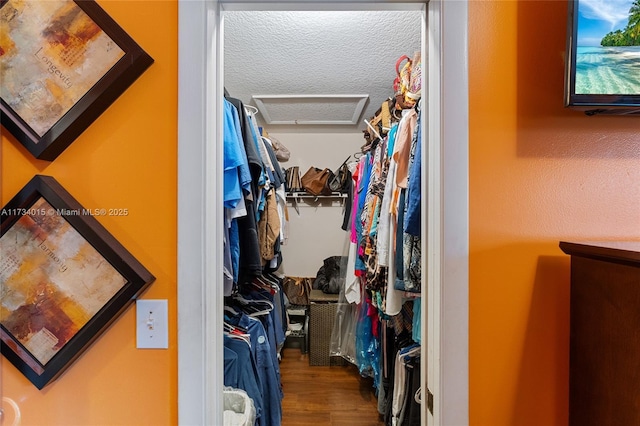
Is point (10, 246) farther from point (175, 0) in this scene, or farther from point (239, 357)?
point (239, 357)

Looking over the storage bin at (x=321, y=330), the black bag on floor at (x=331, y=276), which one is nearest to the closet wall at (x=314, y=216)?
the black bag on floor at (x=331, y=276)

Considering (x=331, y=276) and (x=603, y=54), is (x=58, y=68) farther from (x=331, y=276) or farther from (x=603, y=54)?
(x=331, y=276)

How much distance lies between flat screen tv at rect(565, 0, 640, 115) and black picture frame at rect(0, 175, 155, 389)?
1140 millimetres

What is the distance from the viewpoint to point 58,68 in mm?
771

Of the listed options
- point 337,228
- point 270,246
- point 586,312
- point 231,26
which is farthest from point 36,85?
point 337,228

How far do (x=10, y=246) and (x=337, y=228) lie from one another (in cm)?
289

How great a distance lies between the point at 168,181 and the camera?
80 centimetres

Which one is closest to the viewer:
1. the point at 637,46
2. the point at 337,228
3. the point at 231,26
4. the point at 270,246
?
the point at 637,46

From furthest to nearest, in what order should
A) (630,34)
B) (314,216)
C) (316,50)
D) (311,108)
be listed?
(314,216) < (311,108) < (316,50) < (630,34)

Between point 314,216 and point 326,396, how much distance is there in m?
1.75

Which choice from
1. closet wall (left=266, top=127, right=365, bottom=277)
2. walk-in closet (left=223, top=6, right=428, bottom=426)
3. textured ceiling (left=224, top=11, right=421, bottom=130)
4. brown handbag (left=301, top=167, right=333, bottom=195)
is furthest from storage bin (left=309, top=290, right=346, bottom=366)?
textured ceiling (left=224, top=11, right=421, bottom=130)

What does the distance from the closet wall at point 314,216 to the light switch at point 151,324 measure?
8.82 ft

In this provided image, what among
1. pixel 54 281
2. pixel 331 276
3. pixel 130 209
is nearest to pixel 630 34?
pixel 130 209

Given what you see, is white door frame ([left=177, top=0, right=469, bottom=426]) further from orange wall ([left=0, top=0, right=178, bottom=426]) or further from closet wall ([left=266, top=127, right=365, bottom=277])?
closet wall ([left=266, top=127, right=365, bottom=277])
